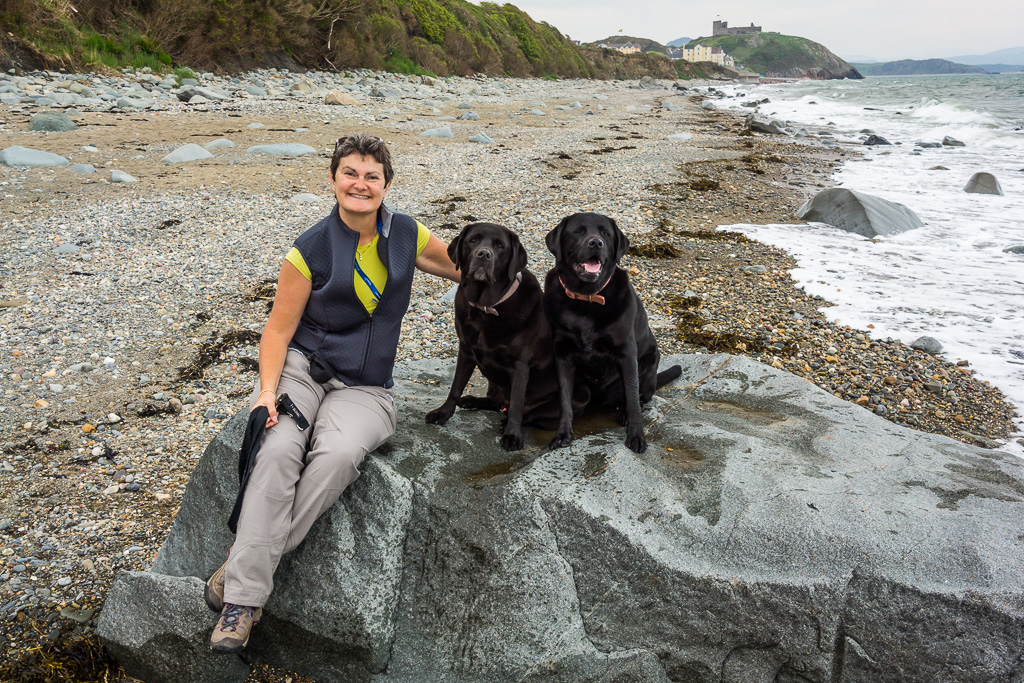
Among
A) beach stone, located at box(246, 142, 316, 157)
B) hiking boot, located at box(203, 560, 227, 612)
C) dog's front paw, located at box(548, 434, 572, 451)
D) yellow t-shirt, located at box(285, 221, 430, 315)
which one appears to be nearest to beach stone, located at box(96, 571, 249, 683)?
hiking boot, located at box(203, 560, 227, 612)

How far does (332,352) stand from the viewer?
11.4ft

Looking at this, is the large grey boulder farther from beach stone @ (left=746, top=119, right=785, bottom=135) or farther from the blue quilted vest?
beach stone @ (left=746, top=119, right=785, bottom=135)

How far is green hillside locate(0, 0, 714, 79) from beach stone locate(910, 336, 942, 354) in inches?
708

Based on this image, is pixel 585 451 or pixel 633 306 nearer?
pixel 585 451

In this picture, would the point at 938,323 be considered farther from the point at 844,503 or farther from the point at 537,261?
the point at 844,503

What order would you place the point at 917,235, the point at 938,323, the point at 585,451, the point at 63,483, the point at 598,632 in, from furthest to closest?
the point at 917,235 → the point at 938,323 → the point at 63,483 → the point at 585,451 → the point at 598,632

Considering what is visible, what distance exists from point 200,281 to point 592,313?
4.92m

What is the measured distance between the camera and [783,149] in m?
18.2

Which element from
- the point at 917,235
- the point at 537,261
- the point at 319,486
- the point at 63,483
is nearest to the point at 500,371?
the point at 319,486

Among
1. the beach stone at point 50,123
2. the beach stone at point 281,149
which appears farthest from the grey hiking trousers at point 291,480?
the beach stone at point 50,123

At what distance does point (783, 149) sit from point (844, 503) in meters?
17.3

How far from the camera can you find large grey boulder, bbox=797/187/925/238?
10.2m

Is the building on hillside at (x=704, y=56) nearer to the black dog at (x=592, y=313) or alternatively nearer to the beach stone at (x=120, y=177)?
the beach stone at (x=120, y=177)

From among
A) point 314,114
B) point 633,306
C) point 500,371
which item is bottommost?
point 500,371
